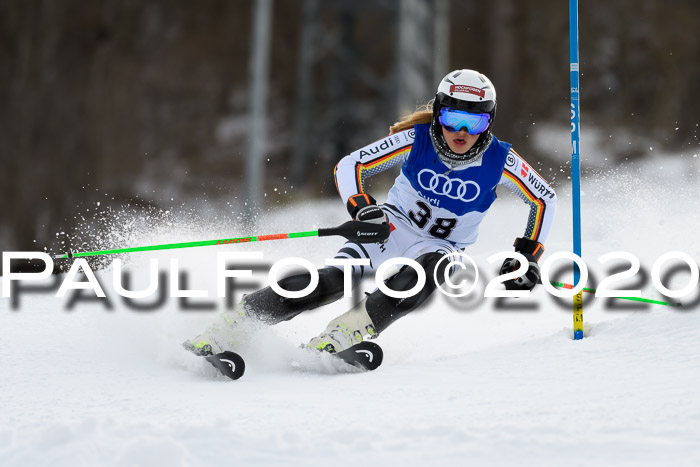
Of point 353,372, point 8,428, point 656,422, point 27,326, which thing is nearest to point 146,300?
point 27,326

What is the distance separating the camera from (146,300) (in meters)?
4.75

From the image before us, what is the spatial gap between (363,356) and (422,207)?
2.95 feet

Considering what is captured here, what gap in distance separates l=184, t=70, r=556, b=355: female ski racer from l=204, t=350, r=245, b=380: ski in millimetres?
134

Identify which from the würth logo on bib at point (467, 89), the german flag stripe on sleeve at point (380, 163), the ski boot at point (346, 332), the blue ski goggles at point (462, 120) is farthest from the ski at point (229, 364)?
the würth logo on bib at point (467, 89)

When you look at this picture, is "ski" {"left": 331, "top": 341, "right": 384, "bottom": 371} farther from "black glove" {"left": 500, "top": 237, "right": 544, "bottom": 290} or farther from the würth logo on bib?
the würth logo on bib

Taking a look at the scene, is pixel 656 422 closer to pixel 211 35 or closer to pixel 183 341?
pixel 183 341

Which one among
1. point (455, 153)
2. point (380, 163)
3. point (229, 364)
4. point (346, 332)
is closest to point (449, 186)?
point (455, 153)

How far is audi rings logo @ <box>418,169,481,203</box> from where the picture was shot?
4340mm

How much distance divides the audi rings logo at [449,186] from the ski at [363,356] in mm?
873

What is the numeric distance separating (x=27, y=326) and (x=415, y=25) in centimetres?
1070

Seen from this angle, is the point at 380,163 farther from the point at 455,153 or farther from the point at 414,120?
the point at 455,153

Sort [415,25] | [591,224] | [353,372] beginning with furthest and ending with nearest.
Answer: [415,25]
[591,224]
[353,372]

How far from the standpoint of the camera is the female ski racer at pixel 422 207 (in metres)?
4.06

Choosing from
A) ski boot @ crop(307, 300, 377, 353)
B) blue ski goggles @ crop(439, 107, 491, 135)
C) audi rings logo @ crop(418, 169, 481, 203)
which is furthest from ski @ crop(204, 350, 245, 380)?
blue ski goggles @ crop(439, 107, 491, 135)
